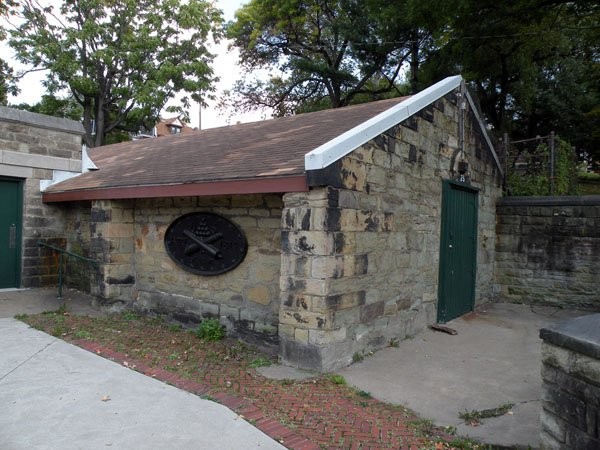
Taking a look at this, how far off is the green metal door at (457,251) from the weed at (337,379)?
3.23 metres

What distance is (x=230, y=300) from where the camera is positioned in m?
6.05

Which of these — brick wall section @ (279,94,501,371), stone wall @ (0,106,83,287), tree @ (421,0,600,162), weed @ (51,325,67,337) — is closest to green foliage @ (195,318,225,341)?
brick wall section @ (279,94,501,371)

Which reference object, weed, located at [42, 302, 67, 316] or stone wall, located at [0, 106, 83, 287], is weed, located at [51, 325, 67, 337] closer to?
weed, located at [42, 302, 67, 316]

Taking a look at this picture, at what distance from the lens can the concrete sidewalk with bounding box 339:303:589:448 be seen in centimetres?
371

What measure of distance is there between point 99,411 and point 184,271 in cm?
309

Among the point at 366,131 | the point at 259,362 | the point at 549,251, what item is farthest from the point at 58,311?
the point at 549,251

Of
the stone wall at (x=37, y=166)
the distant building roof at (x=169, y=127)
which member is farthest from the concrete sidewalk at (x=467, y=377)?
the distant building roof at (x=169, y=127)

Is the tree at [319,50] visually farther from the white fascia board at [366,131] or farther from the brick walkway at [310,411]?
the brick walkway at [310,411]

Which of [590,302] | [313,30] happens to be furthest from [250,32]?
[590,302]

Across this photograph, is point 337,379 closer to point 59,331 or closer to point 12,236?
point 59,331

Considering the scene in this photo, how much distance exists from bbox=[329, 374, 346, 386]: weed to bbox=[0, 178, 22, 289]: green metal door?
21.6 ft

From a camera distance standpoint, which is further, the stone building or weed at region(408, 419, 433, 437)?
the stone building

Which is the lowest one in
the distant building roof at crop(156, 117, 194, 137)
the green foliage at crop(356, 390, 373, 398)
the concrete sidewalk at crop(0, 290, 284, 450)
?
the green foliage at crop(356, 390, 373, 398)

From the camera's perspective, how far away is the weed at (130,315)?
6.93m
